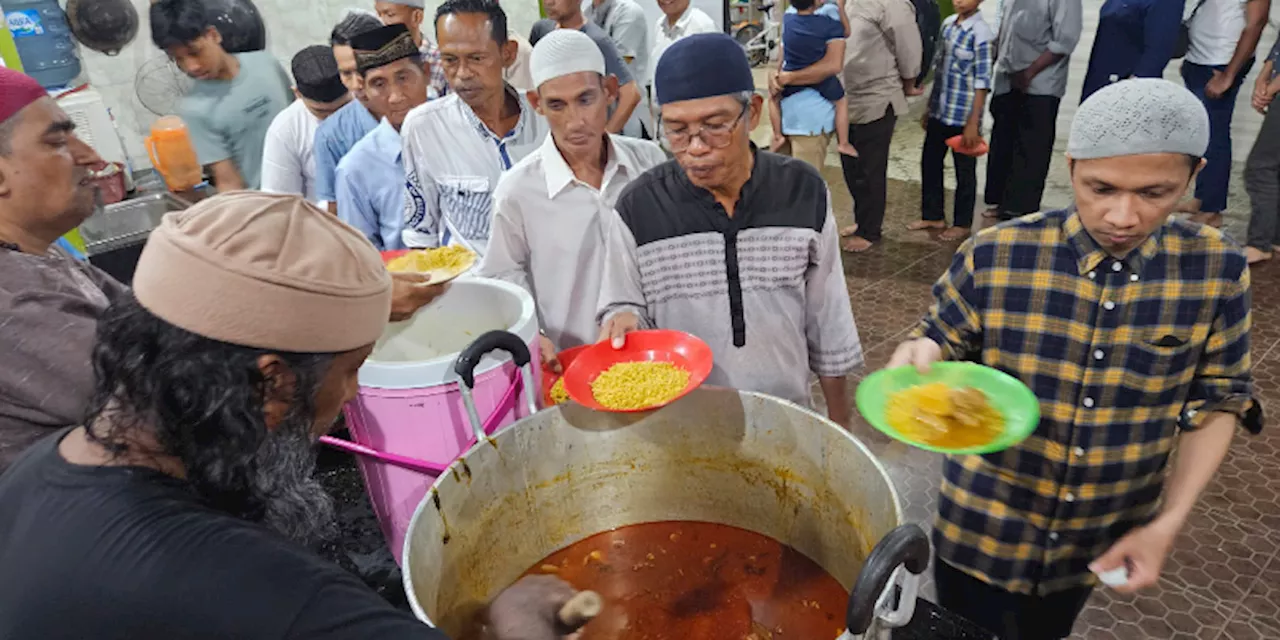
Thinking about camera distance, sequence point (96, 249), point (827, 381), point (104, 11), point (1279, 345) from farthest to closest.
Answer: point (104, 11) → point (1279, 345) → point (96, 249) → point (827, 381)

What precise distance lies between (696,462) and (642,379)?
0.95 feet

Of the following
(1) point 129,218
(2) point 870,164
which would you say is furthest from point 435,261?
(2) point 870,164

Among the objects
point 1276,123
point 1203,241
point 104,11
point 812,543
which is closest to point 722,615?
point 812,543

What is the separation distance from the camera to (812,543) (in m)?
1.69

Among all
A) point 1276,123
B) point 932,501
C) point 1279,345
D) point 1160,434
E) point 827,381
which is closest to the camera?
point 1160,434

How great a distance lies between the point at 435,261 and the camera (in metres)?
2.23

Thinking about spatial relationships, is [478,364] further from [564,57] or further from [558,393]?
[564,57]

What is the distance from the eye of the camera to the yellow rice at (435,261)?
2152 mm

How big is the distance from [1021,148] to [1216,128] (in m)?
1.08

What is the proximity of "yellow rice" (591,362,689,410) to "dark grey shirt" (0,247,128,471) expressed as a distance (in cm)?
95

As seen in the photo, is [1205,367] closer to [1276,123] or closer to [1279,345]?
[1279,345]

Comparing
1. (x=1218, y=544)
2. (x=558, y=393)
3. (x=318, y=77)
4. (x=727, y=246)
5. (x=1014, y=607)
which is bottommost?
(x=1218, y=544)

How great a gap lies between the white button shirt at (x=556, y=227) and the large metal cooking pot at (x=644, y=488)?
75 cm

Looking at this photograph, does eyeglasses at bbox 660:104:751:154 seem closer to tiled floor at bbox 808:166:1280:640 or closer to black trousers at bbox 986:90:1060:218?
tiled floor at bbox 808:166:1280:640
